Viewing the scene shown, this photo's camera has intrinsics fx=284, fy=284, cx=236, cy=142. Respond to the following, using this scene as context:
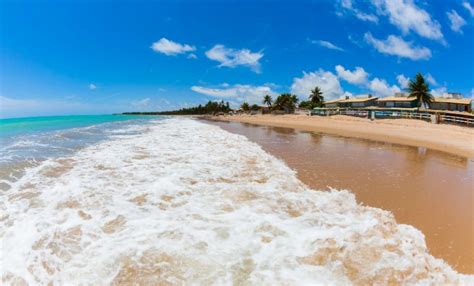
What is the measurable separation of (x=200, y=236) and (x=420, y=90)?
52775mm

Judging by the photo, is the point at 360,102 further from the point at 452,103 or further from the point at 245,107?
the point at 245,107

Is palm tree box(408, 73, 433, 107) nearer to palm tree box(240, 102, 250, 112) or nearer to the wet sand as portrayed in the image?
the wet sand

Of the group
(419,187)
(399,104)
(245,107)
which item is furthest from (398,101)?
(245,107)

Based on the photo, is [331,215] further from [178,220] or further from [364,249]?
[178,220]

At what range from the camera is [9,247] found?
4062 millimetres

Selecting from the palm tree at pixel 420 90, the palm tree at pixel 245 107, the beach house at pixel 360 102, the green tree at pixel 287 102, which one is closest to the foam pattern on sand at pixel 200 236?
the palm tree at pixel 420 90

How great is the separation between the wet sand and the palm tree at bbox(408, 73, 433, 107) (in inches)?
1529

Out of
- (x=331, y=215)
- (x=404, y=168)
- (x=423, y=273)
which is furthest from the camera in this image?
(x=404, y=168)

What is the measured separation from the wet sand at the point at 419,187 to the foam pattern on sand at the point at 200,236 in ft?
1.54

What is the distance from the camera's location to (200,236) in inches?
174

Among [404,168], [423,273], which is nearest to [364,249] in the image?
[423,273]

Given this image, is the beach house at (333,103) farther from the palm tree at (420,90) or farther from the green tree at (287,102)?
the palm tree at (420,90)

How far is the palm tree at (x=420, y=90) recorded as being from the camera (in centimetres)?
4622

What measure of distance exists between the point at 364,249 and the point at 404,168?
8.13 meters
